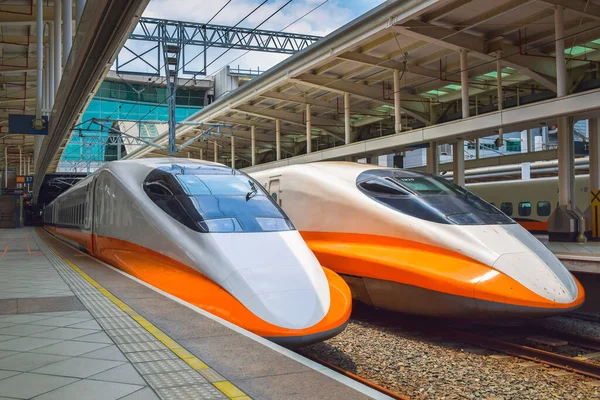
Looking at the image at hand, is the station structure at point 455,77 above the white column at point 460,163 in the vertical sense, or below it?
above

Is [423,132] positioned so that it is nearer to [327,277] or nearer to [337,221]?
[337,221]

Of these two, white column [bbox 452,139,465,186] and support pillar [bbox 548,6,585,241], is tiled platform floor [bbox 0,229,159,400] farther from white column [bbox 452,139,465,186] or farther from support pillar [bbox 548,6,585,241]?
white column [bbox 452,139,465,186]

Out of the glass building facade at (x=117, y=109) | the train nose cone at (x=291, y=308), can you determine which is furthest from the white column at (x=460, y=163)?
the glass building facade at (x=117, y=109)

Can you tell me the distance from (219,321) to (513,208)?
18795 millimetres

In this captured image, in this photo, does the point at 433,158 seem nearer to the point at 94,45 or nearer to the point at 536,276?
the point at 536,276

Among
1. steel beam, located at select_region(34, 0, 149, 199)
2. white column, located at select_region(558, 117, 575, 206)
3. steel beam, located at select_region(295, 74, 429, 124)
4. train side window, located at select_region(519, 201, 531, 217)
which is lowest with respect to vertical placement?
train side window, located at select_region(519, 201, 531, 217)

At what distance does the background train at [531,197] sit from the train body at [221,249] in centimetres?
1518

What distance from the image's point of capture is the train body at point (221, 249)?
6086mm

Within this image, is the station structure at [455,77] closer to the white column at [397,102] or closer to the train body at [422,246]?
the white column at [397,102]

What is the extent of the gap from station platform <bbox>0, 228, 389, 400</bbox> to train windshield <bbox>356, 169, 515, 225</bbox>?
3819mm

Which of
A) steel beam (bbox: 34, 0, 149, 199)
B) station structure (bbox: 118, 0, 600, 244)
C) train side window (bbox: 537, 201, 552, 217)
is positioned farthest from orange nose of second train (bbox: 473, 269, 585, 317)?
train side window (bbox: 537, 201, 552, 217)

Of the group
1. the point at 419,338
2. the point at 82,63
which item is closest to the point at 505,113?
the point at 419,338

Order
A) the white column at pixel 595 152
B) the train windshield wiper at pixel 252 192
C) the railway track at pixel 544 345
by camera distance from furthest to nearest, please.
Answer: the white column at pixel 595 152
the train windshield wiper at pixel 252 192
the railway track at pixel 544 345

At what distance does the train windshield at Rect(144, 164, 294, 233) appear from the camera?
24.9ft
